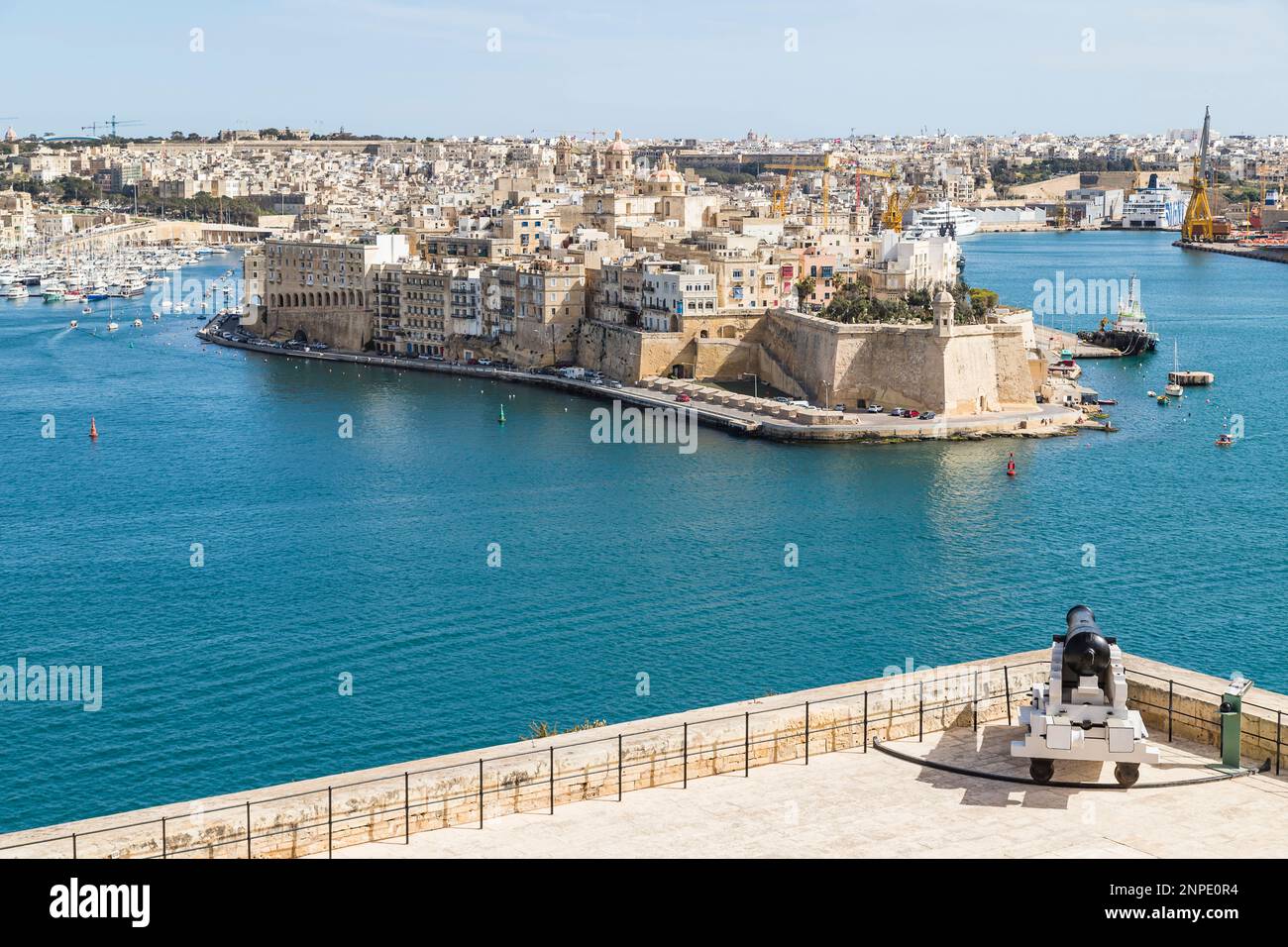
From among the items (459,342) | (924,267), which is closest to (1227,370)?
(924,267)

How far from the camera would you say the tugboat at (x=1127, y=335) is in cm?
3266

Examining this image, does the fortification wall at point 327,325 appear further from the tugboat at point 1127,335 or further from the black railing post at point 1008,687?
the black railing post at point 1008,687

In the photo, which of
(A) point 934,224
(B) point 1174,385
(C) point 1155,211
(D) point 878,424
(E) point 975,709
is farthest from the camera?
→ (C) point 1155,211

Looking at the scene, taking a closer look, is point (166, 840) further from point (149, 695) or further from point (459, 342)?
point (459, 342)

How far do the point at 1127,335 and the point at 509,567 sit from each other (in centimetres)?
2031

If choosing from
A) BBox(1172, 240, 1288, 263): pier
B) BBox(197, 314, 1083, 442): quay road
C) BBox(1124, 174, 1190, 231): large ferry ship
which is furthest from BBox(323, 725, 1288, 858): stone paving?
BBox(1124, 174, 1190, 231): large ferry ship

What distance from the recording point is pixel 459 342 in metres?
31.9

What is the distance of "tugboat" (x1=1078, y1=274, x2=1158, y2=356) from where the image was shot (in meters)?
32.7

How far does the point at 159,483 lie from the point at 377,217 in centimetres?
2839

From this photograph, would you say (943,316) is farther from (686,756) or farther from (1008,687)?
(686,756)

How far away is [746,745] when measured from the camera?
5.59 meters

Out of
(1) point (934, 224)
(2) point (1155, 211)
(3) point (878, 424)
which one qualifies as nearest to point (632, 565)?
(3) point (878, 424)

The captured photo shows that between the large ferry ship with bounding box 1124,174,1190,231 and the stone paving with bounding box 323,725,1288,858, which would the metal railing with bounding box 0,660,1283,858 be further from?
the large ferry ship with bounding box 1124,174,1190,231

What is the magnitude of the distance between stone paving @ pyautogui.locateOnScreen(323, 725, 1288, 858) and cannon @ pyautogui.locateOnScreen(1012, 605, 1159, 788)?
0.38 feet
